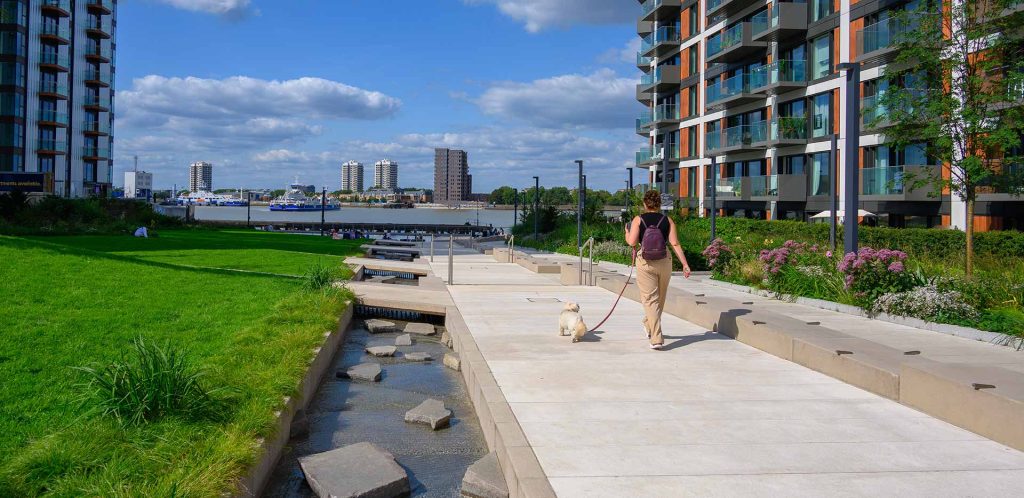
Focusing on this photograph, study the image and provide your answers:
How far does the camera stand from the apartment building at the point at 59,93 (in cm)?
5762

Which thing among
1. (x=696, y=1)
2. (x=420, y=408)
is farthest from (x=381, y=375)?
(x=696, y=1)

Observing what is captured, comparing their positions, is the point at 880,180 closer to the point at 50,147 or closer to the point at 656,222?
the point at 656,222

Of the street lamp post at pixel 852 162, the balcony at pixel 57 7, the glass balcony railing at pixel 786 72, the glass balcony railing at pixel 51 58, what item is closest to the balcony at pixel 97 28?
the balcony at pixel 57 7

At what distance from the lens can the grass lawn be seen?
14.3 ft

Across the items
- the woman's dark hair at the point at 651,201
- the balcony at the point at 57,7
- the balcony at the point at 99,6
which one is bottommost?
the woman's dark hair at the point at 651,201

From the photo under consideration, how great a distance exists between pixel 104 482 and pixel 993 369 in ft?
22.1

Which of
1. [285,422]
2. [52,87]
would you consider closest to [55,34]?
[52,87]

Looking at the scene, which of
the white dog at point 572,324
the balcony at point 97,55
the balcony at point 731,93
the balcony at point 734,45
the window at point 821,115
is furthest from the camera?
the balcony at point 97,55

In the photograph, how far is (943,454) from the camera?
17.6ft

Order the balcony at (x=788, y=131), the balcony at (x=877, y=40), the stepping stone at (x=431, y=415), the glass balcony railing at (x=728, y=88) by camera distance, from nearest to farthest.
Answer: the stepping stone at (x=431, y=415)
the balcony at (x=877, y=40)
the balcony at (x=788, y=131)
the glass balcony railing at (x=728, y=88)

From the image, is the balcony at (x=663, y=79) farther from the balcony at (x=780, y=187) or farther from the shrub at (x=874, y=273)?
the shrub at (x=874, y=273)

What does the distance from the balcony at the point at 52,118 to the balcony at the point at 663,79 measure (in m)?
46.9

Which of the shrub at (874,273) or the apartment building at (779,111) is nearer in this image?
the shrub at (874,273)

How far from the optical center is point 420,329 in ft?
41.6
